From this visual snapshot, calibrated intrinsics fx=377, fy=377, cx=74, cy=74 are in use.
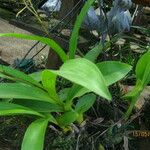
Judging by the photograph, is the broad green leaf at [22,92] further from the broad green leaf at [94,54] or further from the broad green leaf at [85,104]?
the broad green leaf at [94,54]

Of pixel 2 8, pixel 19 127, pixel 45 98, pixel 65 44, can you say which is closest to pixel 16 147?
pixel 19 127

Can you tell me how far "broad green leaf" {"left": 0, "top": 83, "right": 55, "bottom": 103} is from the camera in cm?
93

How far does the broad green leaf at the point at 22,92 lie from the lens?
0.93m

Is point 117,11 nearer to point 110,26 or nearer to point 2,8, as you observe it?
point 110,26

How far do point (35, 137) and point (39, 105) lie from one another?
12 centimetres

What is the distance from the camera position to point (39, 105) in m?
0.98

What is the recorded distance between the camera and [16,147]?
1134mm

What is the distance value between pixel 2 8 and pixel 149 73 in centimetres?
282

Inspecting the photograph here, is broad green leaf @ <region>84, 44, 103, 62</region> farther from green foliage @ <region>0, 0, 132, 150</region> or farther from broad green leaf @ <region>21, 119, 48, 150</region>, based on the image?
broad green leaf @ <region>21, 119, 48, 150</region>

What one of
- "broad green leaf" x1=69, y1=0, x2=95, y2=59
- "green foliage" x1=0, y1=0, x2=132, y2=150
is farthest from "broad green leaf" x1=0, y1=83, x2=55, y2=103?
"broad green leaf" x1=69, y1=0, x2=95, y2=59

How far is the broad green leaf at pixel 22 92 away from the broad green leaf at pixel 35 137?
0.07 metres

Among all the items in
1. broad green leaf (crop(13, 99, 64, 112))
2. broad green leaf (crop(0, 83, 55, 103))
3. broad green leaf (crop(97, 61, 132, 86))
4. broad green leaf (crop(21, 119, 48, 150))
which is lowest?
broad green leaf (crop(21, 119, 48, 150))

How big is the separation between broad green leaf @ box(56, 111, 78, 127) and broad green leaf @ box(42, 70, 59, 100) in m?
0.05

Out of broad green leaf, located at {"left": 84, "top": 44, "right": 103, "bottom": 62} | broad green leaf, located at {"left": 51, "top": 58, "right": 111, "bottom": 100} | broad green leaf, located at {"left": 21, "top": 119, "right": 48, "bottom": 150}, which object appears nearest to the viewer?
broad green leaf, located at {"left": 51, "top": 58, "right": 111, "bottom": 100}
